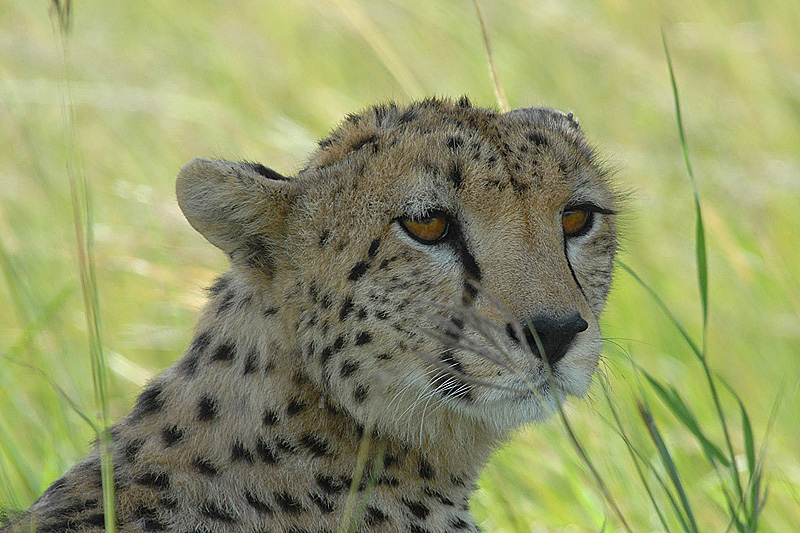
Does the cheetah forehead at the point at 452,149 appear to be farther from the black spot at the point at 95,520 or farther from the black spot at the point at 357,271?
the black spot at the point at 95,520

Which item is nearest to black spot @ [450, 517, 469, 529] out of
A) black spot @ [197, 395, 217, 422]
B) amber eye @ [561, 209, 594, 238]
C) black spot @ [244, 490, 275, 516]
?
black spot @ [244, 490, 275, 516]

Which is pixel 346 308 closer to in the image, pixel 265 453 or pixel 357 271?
pixel 357 271

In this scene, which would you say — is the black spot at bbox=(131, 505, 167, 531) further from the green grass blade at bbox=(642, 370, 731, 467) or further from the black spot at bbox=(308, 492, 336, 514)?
the green grass blade at bbox=(642, 370, 731, 467)

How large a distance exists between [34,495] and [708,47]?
468cm

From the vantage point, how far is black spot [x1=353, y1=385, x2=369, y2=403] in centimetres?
282

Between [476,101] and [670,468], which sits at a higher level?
[476,101]

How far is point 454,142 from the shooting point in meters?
2.94

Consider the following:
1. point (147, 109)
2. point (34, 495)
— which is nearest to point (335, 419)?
point (34, 495)

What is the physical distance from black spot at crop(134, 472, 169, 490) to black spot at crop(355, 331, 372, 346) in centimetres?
61

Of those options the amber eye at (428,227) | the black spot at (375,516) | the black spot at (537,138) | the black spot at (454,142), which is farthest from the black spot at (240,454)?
the black spot at (537,138)

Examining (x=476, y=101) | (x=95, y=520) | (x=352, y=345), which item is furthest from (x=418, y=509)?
(x=476, y=101)

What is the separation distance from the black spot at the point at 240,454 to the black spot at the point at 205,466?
58 mm

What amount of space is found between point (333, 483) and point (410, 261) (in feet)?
2.09

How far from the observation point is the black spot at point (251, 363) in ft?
9.44
